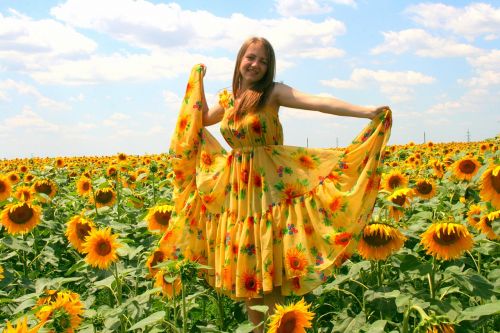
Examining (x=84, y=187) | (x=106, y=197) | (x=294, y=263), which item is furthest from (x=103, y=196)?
(x=294, y=263)

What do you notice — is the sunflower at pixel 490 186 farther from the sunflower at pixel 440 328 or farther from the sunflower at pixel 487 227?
the sunflower at pixel 440 328

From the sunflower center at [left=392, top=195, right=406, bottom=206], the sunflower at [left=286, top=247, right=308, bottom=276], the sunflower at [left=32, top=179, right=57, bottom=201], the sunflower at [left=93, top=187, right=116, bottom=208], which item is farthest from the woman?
the sunflower at [left=32, top=179, right=57, bottom=201]

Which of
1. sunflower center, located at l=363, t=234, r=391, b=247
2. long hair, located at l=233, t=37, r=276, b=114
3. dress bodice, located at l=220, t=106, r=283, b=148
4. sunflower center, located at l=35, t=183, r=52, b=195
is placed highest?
long hair, located at l=233, t=37, r=276, b=114

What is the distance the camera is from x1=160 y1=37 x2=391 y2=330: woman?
A: 10.4 ft

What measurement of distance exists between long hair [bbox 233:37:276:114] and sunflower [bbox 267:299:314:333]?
4.89 ft

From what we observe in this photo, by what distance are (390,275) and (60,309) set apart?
2256 mm

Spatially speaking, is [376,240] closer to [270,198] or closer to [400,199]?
[270,198]

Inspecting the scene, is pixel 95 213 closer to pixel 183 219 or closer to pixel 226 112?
pixel 183 219

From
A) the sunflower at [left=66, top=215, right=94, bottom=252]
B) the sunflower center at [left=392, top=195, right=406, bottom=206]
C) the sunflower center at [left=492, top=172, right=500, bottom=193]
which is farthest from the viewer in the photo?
the sunflower center at [left=392, top=195, right=406, bottom=206]

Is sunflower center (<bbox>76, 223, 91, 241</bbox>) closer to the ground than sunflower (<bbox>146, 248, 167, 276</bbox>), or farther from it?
farther from it

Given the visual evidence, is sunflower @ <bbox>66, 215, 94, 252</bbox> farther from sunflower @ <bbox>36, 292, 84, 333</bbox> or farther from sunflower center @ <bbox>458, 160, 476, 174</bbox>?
sunflower center @ <bbox>458, 160, 476, 174</bbox>

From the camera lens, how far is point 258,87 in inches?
135

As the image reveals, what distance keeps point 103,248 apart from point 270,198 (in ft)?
3.13

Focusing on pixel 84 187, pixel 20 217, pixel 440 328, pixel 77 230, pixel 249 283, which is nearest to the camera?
pixel 440 328
